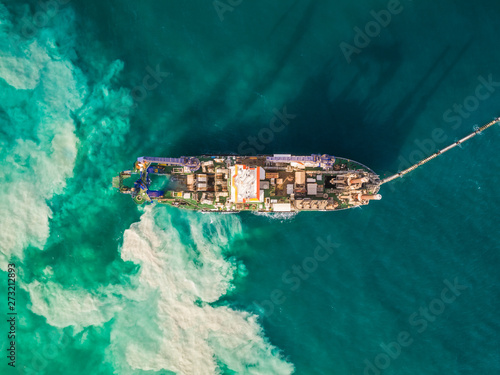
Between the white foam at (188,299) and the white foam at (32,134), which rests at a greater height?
the white foam at (32,134)

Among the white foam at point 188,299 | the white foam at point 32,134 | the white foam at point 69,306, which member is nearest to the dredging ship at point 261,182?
the white foam at point 188,299

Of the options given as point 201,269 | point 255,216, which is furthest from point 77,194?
point 255,216

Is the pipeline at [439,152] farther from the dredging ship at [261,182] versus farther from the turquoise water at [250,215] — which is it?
the turquoise water at [250,215]

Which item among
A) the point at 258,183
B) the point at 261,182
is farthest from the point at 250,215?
the point at 258,183

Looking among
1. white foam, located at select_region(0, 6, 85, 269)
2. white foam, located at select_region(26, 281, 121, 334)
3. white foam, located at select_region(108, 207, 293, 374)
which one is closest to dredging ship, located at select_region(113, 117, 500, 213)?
white foam, located at select_region(108, 207, 293, 374)

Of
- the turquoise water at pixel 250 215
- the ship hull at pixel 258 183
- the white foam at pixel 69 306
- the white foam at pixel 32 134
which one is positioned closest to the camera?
the ship hull at pixel 258 183

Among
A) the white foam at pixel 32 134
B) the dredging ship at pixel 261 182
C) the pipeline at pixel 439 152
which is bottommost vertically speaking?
the pipeline at pixel 439 152

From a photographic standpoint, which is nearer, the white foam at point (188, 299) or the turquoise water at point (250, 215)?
the turquoise water at point (250, 215)

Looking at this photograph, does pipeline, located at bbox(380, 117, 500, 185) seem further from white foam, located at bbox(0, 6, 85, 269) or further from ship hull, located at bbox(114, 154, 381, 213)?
white foam, located at bbox(0, 6, 85, 269)
